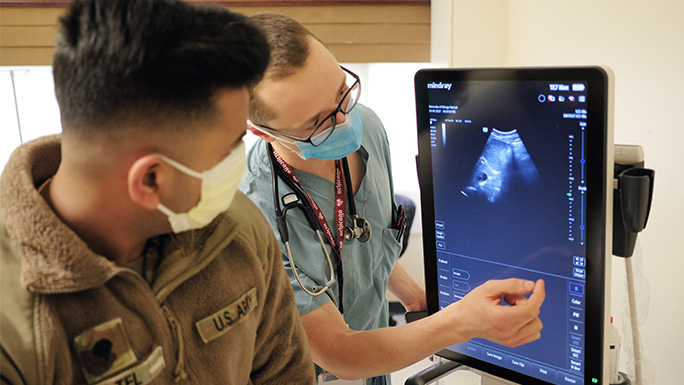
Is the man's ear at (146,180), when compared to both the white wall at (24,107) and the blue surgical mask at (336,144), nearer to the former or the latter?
the blue surgical mask at (336,144)

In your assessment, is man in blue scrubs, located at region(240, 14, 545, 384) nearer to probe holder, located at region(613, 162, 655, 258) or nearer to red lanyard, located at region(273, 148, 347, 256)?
red lanyard, located at region(273, 148, 347, 256)

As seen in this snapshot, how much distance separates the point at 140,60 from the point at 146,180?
0.53 ft

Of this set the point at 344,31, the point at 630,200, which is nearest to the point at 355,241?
the point at 630,200

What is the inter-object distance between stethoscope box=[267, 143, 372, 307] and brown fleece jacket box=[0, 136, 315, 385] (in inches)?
12.2

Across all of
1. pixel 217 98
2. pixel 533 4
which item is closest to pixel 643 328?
pixel 533 4

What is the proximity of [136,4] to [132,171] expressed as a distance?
0.21 m

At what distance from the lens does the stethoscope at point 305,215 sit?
1399 mm

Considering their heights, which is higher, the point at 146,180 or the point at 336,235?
the point at 146,180

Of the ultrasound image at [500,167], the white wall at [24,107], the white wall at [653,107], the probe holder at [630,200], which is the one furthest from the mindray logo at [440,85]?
the white wall at [24,107]

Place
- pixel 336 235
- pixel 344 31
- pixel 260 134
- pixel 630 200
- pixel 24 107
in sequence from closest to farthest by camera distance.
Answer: pixel 630 200 → pixel 260 134 → pixel 336 235 → pixel 344 31 → pixel 24 107

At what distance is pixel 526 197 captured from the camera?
1168mm

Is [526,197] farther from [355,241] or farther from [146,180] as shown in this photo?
[146,180]

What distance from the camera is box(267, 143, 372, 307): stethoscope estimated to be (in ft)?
4.59

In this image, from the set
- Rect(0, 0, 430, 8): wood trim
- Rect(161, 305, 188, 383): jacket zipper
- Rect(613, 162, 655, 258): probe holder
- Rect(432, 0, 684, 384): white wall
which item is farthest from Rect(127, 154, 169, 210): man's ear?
Rect(0, 0, 430, 8): wood trim
